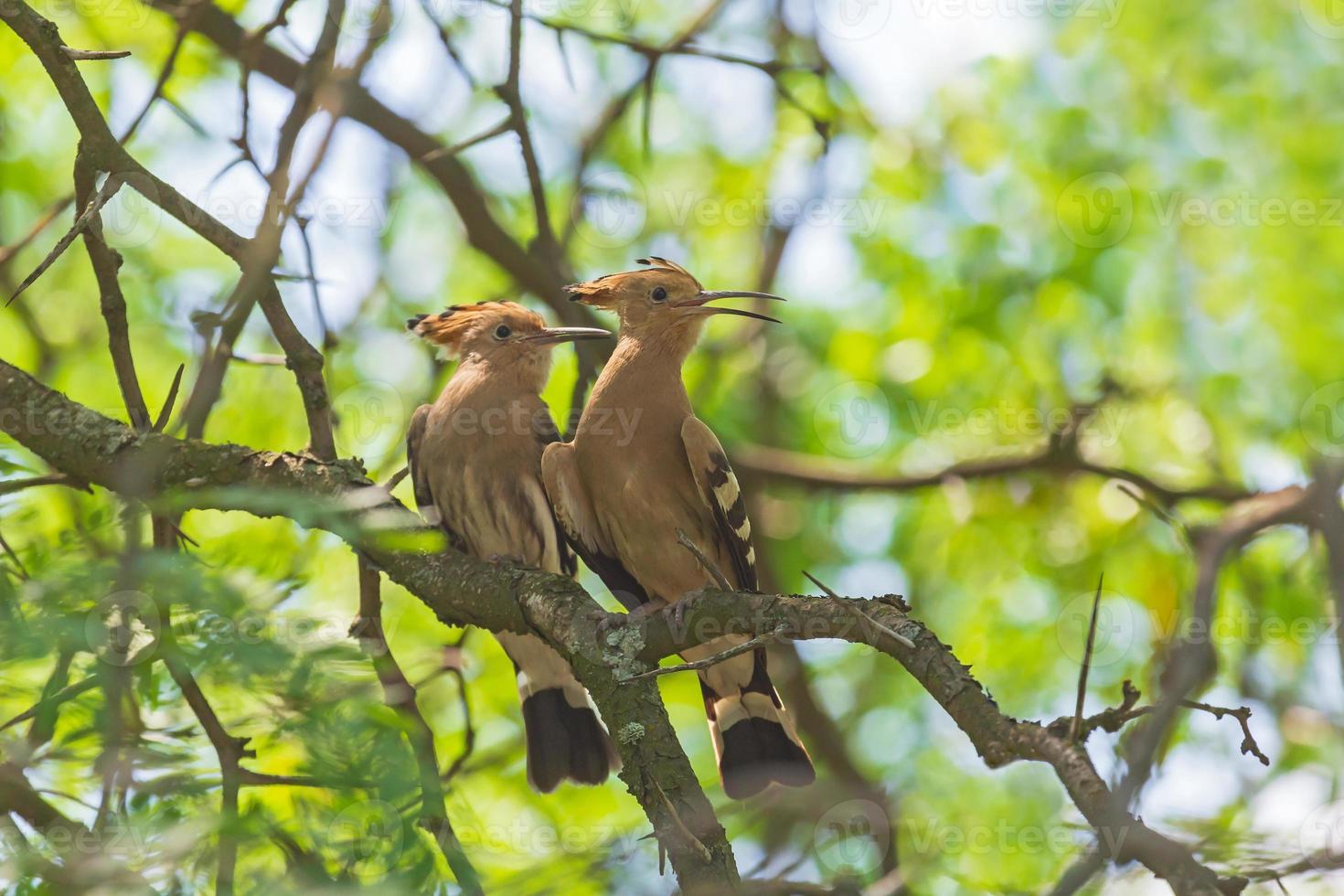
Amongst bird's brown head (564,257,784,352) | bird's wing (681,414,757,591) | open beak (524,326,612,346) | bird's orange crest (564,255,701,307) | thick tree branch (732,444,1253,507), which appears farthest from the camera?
thick tree branch (732,444,1253,507)

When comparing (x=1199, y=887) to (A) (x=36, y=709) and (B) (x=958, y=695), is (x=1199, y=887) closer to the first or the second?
(B) (x=958, y=695)

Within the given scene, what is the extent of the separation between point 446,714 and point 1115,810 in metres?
6.02

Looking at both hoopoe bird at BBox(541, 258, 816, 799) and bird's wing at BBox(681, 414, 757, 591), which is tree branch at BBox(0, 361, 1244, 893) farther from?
bird's wing at BBox(681, 414, 757, 591)

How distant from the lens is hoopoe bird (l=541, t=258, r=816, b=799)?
4.87 meters

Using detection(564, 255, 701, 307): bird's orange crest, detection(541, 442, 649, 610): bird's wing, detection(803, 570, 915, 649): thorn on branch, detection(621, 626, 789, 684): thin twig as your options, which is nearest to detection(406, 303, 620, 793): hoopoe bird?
detection(564, 255, 701, 307): bird's orange crest

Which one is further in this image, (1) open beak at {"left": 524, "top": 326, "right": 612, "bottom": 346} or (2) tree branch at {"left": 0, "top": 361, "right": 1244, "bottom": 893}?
(1) open beak at {"left": 524, "top": 326, "right": 612, "bottom": 346}

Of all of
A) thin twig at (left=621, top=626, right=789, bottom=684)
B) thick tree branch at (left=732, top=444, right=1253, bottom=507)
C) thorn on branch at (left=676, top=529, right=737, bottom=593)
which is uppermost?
thick tree branch at (left=732, top=444, right=1253, bottom=507)

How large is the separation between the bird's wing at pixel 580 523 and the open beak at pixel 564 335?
73 centimetres

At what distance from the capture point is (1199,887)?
1.97m

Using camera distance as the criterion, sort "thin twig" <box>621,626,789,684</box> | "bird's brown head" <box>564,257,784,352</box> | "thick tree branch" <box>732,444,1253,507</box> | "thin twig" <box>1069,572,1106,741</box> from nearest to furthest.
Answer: "thin twig" <box>1069,572,1106,741</box>, "thin twig" <box>621,626,789,684</box>, "bird's brown head" <box>564,257,784,352</box>, "thick tree branch" <box>732,444,1253,507</box>

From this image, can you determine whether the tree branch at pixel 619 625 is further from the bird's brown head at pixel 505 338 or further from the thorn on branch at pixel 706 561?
the bird's brown head at pixel 505 338

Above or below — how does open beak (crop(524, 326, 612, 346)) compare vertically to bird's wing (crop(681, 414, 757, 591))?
above

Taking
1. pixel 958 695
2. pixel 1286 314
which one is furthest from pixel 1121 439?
pixel 958 695

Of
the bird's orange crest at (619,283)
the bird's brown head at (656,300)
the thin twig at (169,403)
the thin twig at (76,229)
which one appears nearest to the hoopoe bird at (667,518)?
the bird's brown head at (656,300)
